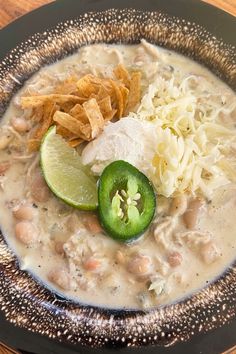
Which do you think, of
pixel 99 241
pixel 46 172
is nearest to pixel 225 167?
pixel 99 241

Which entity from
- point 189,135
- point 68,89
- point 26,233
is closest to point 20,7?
point 68,89

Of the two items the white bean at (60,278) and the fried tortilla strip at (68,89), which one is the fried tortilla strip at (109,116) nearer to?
the fried tortilla strip at (68,89)

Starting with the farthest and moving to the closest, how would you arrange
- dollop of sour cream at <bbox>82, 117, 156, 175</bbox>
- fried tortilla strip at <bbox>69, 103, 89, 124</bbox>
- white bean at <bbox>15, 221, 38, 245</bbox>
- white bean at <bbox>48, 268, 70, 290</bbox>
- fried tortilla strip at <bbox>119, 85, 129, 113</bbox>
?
fried tortilla strip at <bbox>119, 85, 129, 113</bbox> < fried tortilla strip at <bbox>69, 103, 89, 124</bbox> < dollop of sour cream at <bbox>82, 117, 156, 175</bbox> < white bean at <bbox>15, 221, 38, 245</bbox> < white bean at <bbox>48, 268, 70, 290</bbox>

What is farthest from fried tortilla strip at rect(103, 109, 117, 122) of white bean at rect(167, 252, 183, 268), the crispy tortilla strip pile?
white bean at rect(167, 252, 183, 268)

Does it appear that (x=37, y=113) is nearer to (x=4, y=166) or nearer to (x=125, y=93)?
(x=4, y=166)

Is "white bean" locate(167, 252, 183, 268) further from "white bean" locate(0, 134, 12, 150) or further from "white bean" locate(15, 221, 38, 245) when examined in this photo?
"white bean" locate(0, 134, 12, 150)

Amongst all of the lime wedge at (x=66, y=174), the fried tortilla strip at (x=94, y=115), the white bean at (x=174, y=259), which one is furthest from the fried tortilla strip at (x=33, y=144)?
the white bean at (x=174, y=259)

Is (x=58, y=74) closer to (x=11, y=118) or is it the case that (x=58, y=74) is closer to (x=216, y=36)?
(x=11, y=118)
